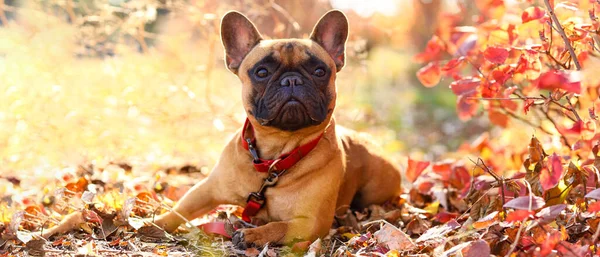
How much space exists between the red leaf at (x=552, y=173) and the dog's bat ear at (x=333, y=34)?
1.74m

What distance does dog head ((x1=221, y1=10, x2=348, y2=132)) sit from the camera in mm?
3502

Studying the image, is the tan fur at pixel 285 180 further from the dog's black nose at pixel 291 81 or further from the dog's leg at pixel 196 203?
the dog's black nose at pixel 291 81

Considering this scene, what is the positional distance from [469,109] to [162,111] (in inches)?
113

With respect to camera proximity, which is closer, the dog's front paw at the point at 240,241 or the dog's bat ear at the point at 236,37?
the dog's front paw at the point at 240,241

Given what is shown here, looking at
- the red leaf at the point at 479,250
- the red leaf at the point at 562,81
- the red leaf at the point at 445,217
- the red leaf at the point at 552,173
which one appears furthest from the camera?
the red leaf at the point at 445,217

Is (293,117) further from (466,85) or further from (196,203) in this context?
(466,85)

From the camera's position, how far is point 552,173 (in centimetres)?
260

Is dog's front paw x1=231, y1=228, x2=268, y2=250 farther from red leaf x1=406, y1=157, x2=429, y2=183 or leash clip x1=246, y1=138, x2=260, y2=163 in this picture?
red leaf x1=406, y1=157, x2=429, y2=183

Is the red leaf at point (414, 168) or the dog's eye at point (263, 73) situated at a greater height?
the dog's eye at point (263, 73)

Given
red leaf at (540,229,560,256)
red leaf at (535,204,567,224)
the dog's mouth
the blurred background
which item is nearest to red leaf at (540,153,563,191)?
red leaf at (535,204,567,224)

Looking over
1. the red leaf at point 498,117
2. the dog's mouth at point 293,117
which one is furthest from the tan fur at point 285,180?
the red leaf at point 498,117

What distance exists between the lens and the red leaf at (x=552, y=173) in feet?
8.46

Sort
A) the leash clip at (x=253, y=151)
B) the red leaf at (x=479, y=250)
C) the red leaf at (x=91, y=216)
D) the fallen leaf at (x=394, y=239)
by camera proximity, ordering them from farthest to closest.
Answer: the leash clip at (x=253, y=151) → the red leaf at (x=91, y=216) → the fallen leaf at (x=394, y=239) → the red leaf at (x=479, y=250)

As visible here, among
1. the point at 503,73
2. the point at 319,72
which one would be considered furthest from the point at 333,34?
the point at 503,73
